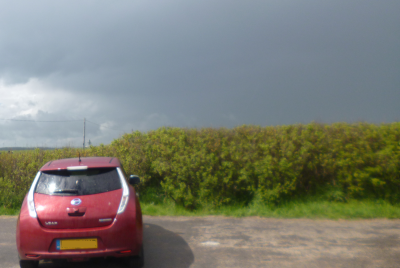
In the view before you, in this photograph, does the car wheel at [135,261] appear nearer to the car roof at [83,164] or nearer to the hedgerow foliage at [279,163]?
the car roof at [83,164]

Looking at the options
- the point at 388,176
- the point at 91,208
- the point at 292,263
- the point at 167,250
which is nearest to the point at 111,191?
the point at 91,208

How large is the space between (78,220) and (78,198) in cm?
31

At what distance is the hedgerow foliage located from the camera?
7746 mm

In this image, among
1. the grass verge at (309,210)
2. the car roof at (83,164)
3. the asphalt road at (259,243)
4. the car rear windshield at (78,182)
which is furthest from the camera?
the grass verge at (309,210)

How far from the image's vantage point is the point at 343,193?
313 inches

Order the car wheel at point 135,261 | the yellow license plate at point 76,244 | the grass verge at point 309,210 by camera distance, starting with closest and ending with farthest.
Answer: the yellow license plate at point 76,244 → the car wheel at point 135,261 → the grass verge at point 309,210

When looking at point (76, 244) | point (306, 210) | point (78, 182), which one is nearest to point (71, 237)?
point (76, 244)

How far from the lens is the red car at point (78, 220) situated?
393 centimetres

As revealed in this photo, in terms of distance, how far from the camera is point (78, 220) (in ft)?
13.0

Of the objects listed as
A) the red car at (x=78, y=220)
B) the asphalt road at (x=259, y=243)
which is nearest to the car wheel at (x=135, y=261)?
the red car at (x=78, y=220)

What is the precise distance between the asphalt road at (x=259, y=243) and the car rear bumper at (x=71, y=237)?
2.93ft

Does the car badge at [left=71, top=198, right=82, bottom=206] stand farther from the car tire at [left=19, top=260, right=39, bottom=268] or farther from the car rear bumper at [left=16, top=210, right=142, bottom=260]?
the car tire at [left=19, top=260, right=39, bottom=268]

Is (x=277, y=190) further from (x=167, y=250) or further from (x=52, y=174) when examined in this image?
(x=52, y=174)

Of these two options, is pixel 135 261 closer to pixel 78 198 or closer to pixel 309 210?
pixel 78 198
